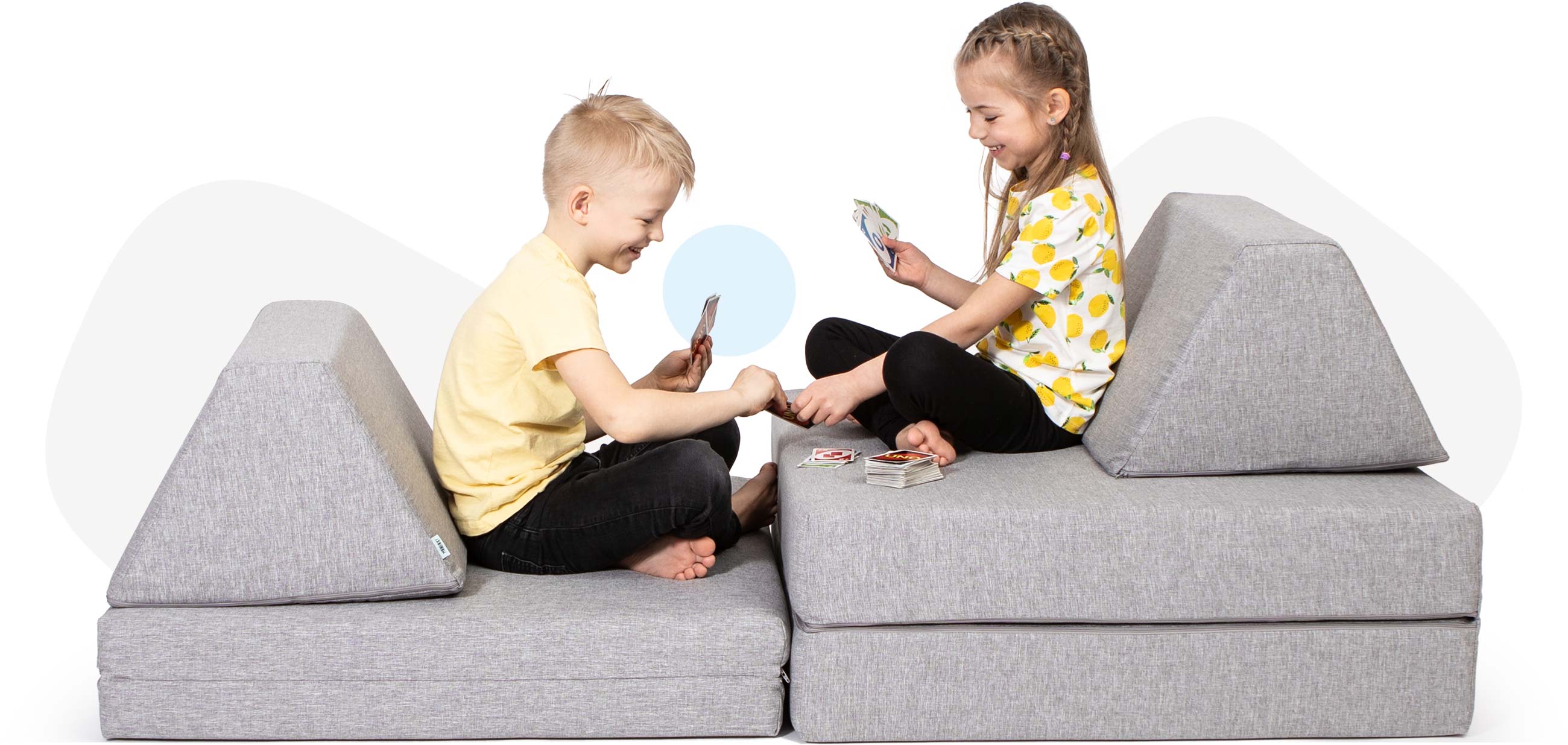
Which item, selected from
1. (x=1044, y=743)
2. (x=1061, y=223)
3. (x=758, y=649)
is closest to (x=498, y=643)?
(x=758, y=649)

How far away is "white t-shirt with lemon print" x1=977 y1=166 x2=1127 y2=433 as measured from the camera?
3699 mm

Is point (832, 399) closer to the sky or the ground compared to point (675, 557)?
closer to the sky

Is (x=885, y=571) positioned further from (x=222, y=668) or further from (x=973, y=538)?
(x=222, y=668)

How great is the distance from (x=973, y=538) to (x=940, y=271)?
1.19 meters

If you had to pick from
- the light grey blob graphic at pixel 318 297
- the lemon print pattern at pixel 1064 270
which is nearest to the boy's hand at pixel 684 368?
the lemon print pattern at pixel 1064 270

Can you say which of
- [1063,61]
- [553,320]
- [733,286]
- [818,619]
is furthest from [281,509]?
[1063,61]

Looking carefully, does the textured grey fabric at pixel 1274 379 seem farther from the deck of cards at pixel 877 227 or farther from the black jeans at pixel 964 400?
the deck of cards at pixel 877 227

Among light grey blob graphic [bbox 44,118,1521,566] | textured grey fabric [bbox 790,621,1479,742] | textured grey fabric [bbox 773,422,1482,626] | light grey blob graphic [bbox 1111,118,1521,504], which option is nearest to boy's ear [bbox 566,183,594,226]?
textured grey fabric [bbox 773,422,1482,626]

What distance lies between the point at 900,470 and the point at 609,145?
0.95 meters

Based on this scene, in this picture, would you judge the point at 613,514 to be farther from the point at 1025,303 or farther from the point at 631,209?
the point at 1025,303

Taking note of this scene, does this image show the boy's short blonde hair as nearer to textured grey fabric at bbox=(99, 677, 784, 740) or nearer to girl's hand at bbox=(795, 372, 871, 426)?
girl's hand at bbox=(795, 372, 871, 426)

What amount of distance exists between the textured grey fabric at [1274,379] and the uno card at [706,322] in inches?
41.2

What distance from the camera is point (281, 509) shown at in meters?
3.19

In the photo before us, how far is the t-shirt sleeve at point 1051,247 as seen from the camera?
3.69 metres
